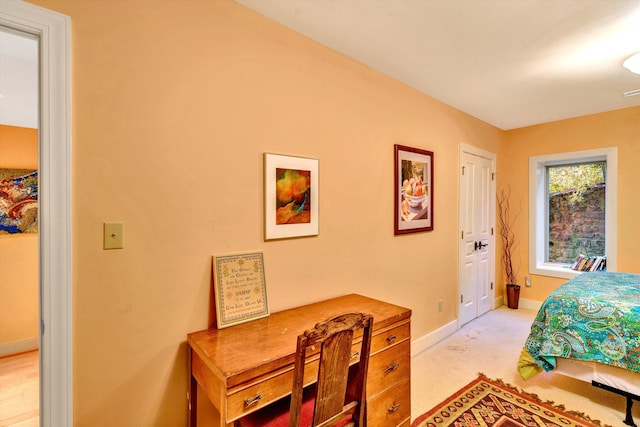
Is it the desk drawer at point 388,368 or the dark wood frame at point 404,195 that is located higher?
the dark wood frame at point 404,195

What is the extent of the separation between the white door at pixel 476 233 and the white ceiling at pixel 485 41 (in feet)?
3.04

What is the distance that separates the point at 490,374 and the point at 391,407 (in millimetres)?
1312

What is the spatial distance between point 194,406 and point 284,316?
617 millimetres

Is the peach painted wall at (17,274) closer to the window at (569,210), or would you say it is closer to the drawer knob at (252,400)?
the drawer knob at (252,400)

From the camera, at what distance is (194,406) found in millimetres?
1504

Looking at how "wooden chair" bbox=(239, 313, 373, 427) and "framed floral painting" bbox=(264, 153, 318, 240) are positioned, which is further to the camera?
"framed floral painting" bbox=(264, 153, 318, 240)

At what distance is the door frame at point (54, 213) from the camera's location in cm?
120

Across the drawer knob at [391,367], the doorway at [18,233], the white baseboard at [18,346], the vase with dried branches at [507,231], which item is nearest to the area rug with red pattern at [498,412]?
the drawer knob at [391,367]

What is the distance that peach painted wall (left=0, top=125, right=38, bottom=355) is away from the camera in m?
2.94

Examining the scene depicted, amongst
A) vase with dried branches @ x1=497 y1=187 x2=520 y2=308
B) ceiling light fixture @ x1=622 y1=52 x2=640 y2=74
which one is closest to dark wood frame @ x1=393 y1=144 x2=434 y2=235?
ceiling light fixture @ x1=622 y1=52 x2=640 y2=74

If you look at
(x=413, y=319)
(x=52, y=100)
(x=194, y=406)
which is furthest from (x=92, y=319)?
(x=413, y=319)

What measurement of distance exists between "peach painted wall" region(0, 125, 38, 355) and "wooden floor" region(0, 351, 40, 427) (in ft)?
0.62

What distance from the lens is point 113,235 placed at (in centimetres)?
135

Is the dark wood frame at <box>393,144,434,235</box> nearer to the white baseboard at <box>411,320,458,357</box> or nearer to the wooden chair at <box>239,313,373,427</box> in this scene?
the white baseboard at <box>411,320,458,357</box>
